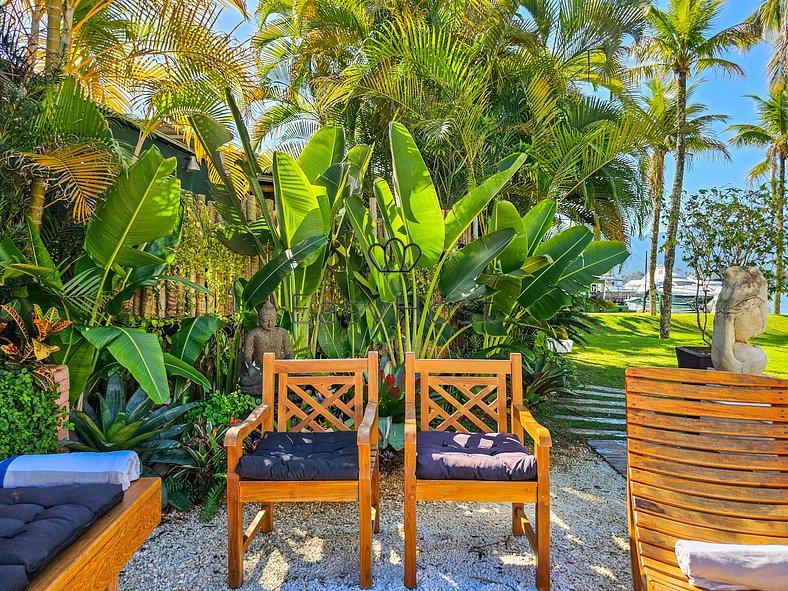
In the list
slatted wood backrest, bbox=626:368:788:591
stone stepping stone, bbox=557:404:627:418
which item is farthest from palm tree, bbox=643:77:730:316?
slatted wood backrest, bbox=626:368:788:591

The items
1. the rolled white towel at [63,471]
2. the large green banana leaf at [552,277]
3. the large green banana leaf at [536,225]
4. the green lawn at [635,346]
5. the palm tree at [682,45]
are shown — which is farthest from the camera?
the palm tree at [682,45]

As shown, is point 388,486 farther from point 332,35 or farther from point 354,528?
point 332,35

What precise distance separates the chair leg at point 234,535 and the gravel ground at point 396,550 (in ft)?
0.32

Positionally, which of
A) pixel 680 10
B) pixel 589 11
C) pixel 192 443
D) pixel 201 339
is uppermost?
pixel 680 10

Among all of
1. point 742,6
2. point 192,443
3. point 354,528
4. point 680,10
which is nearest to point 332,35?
point 192,443

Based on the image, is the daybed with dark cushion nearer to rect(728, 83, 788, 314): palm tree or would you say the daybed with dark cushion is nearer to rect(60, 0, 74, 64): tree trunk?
rect(60, 0, 74, 64): tree trunk

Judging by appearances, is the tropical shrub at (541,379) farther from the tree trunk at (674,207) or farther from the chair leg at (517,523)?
the tree trunk at (674,207)

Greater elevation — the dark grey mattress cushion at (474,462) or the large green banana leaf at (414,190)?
the large green banana leaf at (414,190)

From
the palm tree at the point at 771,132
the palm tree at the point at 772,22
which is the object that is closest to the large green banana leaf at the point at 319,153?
the palm tree at the point at 772,22

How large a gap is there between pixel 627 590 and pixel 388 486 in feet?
5.58

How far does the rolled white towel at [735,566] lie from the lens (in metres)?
1.61

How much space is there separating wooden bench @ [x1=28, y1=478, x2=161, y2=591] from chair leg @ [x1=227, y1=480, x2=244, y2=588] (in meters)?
0.33

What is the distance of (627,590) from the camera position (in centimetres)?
245

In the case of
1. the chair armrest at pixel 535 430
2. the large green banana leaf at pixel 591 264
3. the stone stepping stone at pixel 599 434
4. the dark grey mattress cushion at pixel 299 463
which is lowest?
the stone stepping stone at pixel 599 434
